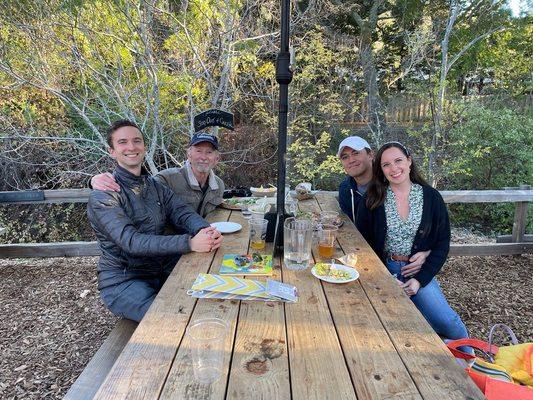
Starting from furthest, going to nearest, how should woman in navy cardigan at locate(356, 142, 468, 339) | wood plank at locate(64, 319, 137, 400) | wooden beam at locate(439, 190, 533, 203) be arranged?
wooden beam at locate(439, 190, 533, 203), woman in navy cardigan at locate(356, 142, 468, 339), wood plank at locate(64, 319, 137, 400)

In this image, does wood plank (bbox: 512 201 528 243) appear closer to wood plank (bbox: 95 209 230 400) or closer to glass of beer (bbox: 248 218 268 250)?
glass of beer (bbox: 248 218 268 250)

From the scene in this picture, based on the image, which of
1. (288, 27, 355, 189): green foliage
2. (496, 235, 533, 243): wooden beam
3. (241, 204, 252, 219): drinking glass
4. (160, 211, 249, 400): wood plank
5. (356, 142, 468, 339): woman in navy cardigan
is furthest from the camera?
(288, 27, 355, 189): green foliage

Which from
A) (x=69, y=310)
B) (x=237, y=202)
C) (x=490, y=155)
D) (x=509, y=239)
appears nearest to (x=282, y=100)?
(x=237, y=202)

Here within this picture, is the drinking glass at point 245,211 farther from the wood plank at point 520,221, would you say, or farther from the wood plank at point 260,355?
the wood plank at point 520,221

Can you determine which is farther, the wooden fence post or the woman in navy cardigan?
the wooden fence post

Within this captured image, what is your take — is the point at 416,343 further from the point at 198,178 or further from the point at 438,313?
the point at 198,178

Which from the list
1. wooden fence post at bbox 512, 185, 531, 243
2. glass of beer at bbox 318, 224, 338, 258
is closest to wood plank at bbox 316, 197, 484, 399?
glass of beer at bbox 318, 224, 338, 258

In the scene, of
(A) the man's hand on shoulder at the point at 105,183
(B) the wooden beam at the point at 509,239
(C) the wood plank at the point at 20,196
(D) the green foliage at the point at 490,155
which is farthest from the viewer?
(D) the green foliage at the point at 490,155

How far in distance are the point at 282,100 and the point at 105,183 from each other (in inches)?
41.4

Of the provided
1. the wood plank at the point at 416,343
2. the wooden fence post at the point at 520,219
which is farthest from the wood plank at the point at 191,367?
the wooden fence post at the point at 520,219

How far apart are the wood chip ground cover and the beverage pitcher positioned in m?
1.70

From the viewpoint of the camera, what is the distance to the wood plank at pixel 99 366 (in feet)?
5.14

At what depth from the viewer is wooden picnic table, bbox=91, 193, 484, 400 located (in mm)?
984

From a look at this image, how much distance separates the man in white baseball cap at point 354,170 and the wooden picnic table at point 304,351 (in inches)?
48.1
